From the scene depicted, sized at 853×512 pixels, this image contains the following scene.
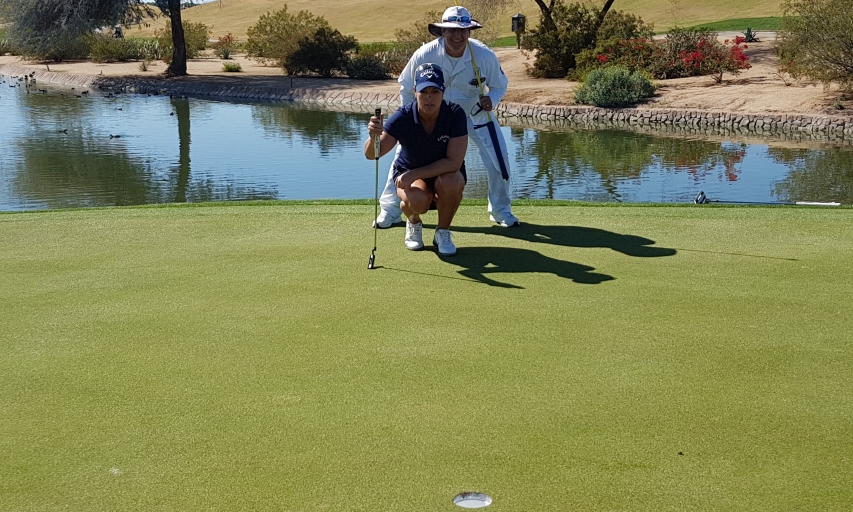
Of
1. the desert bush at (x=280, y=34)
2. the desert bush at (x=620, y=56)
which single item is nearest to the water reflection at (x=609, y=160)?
the desert bush at (x=620, y=56)

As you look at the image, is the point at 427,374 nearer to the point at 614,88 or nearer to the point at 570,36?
the point at 614,88

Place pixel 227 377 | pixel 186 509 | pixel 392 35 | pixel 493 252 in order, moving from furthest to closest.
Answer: pixel 392 35 → pixel 493 252 → pixel 227 377 → pixel 186 509

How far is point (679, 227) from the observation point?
24.2 ft

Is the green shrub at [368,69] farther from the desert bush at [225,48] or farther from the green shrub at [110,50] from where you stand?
the green shrub at [110,50]

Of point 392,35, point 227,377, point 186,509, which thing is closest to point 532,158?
point 227,377

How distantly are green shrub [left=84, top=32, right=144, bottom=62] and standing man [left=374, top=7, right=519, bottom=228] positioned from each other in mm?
43041

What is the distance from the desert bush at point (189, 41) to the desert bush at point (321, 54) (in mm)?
9493

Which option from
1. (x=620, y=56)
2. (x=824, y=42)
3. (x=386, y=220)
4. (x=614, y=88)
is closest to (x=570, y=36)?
(x=620, y=56)

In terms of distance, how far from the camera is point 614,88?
2527 centimetres

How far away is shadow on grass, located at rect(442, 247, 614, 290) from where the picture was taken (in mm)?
5844

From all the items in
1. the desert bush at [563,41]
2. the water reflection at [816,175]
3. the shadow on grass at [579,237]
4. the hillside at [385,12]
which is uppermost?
the hillside at [385,12]

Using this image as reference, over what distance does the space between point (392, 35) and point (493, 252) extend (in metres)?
61.9

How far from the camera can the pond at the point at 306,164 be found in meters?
14.1

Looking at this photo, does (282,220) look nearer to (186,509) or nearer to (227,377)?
(227,377)
